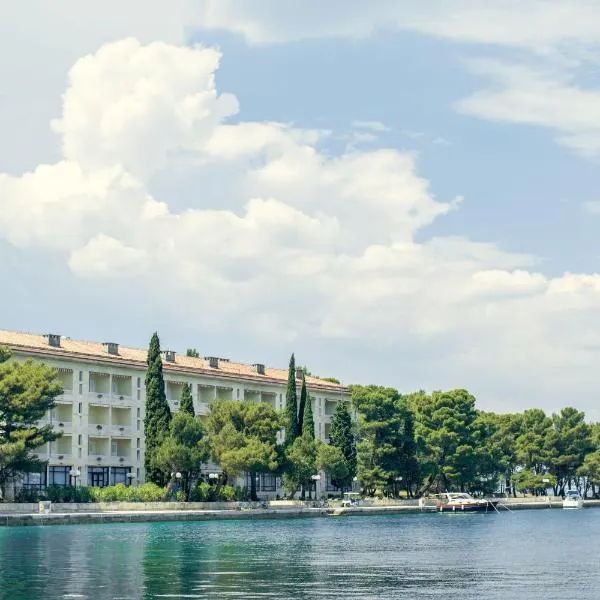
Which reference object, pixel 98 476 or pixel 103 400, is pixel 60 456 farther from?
pixel 103 400

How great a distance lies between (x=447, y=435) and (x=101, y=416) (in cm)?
4686

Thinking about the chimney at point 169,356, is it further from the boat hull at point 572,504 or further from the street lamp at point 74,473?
the boat hull at point 572,504

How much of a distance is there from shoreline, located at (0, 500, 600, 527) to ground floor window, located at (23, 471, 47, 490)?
50.2ft

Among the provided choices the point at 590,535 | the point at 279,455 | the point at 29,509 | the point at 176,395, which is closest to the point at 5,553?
the point at 29,509

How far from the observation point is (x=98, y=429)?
130m

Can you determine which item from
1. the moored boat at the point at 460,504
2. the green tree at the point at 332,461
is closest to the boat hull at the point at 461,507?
the moored boat at the point at 460,504

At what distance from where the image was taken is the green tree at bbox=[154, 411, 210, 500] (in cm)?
11325

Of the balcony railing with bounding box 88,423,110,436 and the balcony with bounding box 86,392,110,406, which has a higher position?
the balcony with bounding box 86,392,110,406

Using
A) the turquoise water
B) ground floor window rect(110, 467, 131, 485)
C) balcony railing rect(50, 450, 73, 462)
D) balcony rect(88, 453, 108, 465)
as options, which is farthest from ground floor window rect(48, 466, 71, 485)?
the turquoise water

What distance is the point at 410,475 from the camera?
150875 mm

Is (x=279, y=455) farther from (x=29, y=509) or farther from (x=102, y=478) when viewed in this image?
(x=29, y=509)

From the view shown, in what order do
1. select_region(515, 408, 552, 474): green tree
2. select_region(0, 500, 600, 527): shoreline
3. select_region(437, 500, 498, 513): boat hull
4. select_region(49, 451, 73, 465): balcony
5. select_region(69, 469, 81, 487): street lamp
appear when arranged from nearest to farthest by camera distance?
select_region(0, 500, 600, 527): shoreline, select_region(69, 469, 81, 487): street lamp, select_region(49, 451, 73, 465): balcony, select_region(437, 500, 498, 513): boat hull, select_region(515, 408, 552, 474): green tree

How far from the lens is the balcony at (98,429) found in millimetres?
128625

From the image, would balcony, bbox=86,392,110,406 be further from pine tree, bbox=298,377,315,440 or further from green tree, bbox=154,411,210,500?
pine tree, bbox=298,377,315,440
